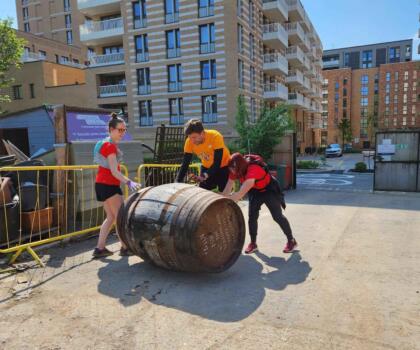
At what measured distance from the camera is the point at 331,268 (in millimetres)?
4176

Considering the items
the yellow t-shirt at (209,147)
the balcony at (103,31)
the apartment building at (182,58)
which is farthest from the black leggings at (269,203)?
the balcony at (103,31)

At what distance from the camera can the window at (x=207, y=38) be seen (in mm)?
26062

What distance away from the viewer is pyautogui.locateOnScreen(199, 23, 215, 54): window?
26.1m

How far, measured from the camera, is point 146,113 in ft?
96.1

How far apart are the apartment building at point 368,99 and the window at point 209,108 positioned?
66000 mm

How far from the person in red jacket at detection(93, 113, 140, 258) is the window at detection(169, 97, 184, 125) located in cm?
2381

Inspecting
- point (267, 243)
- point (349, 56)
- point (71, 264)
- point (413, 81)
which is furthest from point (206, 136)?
point (349, 56)

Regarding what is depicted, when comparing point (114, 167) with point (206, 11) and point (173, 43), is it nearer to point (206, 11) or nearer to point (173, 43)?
point (206, 11)

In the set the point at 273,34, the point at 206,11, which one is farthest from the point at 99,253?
the point at 273,34

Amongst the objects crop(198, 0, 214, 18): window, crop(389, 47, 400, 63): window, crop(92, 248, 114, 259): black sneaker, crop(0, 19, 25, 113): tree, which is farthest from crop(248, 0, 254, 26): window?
crop(389, 47, 400, 63): window

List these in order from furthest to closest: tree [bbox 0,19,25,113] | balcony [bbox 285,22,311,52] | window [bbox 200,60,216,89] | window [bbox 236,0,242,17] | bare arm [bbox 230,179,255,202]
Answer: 1. balcony [bbox 285,22,311,52]
2. window [bbox 200,60,216,89]
3. window [bbox 236,0,242,17]
4. tree [bbox 0,19,25,113]
5. bare arm [bbox 230,179,255,202]

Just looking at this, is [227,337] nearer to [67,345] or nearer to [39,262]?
[67,345]

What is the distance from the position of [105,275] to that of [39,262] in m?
0.97

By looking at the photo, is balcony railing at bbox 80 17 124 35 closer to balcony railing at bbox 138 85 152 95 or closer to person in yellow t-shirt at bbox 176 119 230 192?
balcony railing at bbox 138 85 152 95
